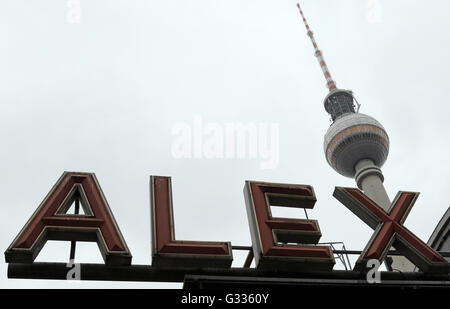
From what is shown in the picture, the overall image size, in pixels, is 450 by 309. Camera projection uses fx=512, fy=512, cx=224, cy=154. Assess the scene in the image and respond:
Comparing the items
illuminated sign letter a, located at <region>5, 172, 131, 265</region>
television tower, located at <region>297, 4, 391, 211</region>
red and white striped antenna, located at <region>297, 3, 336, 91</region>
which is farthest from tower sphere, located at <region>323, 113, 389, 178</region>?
illuminated sign letter a, located at <region>5, 172, 131, 265</region>

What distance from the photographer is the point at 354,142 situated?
72.6m

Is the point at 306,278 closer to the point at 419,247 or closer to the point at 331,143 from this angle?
the point at 419,247

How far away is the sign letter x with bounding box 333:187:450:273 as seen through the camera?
14.0m

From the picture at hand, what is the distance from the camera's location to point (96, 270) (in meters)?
12.2

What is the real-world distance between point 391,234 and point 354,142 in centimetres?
5983

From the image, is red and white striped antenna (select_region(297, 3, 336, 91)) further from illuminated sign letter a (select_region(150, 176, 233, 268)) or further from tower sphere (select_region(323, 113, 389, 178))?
illuminated sign letter a (select_region(150, 176, 233, 268))

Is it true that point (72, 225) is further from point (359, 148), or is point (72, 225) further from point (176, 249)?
point (359, 148)

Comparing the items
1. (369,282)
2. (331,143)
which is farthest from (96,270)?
(331,143)

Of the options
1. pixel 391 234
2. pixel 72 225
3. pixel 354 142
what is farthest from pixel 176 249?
pixel 354 142

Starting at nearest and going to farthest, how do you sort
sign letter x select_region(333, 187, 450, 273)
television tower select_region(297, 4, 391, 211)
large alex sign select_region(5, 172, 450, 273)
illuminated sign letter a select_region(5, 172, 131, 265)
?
illuminated sign letter a select_region(5, 172, 131, 265) < large alex sign select_region(5, 172, 450, 273) < sign letter x select_region(333, 187, 450, 273) < television tower select_region(297, 4, 391, 211)

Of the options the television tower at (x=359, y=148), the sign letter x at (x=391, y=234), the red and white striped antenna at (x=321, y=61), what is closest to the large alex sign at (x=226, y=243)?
the sign letter x at (x=391, y=234)

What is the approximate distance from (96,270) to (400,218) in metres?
8.81

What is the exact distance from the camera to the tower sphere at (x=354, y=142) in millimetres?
72375

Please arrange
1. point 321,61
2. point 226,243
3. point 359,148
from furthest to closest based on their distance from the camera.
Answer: point 321,61, point 359,148, point 226,243
